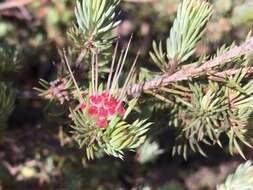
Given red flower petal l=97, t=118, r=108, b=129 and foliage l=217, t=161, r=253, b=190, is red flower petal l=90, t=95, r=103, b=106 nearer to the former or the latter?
red flower petal l=97, t=118, r=108, b=129

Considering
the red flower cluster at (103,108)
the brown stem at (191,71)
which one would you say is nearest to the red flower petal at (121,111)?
the red flower cluster at (103,108)

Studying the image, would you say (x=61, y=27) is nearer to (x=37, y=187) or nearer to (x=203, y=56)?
(x=37, y=187)

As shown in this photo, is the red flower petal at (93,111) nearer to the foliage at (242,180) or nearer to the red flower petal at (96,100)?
the red flower petal at (96,100)

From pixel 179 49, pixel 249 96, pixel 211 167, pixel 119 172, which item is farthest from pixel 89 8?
pixel 211 167

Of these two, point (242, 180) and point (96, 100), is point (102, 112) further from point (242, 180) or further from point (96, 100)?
point (242, 180)

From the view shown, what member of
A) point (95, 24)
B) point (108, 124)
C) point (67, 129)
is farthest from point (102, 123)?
point (67, 129)
